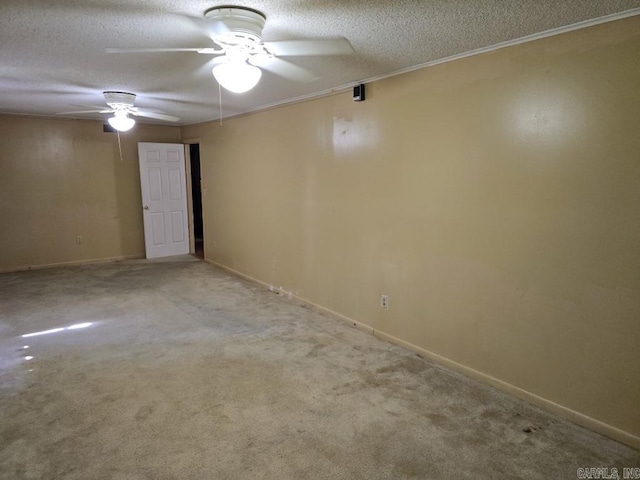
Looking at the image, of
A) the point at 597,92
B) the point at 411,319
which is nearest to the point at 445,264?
the point at 411,319

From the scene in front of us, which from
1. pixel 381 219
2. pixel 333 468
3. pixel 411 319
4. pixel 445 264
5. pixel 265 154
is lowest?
pixel 333 468

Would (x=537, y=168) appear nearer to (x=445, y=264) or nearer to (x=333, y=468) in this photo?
(x=445, y=264)

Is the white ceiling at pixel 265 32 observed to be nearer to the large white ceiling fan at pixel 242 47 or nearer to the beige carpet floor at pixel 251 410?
the large white ceiling fan at pixel 242 47

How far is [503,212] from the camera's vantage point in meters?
2.60

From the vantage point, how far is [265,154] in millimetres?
4902

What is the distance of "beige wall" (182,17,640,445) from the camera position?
2131 millimetres

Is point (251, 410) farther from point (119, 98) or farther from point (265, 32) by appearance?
point (119, 98)

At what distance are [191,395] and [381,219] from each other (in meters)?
2.02

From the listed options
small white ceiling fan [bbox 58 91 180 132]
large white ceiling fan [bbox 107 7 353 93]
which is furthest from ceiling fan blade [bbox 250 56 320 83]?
small white ceiling fan [bbox 58 91 180 132]

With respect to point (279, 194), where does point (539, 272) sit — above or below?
below

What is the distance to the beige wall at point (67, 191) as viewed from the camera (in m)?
5.73

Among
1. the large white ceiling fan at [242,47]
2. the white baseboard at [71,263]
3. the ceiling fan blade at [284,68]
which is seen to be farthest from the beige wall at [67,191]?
the large white ceiling fan at [242,47]

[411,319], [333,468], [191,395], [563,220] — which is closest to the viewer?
[333,468]

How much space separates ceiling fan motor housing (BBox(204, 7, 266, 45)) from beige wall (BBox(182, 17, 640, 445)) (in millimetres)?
1487
